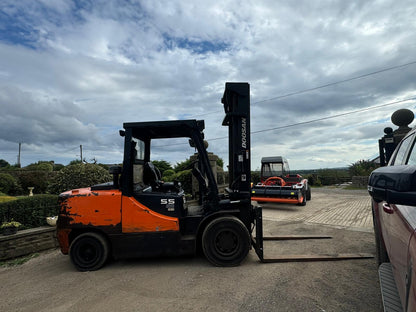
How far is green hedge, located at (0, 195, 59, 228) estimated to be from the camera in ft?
17.8

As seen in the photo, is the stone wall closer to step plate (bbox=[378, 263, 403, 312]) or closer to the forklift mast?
the forklift mast

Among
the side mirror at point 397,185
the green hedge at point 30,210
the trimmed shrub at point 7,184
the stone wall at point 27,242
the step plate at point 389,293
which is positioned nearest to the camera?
the side mirror at point 397,185

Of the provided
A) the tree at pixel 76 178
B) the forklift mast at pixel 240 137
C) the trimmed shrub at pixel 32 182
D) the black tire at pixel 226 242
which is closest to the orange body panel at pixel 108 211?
the black tire at pixel 226 242

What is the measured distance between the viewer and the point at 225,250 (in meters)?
4.32

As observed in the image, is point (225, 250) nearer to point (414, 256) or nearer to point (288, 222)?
point (414, 256)

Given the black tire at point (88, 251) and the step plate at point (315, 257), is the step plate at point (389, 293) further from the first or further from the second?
the black tire at point (88, 251)

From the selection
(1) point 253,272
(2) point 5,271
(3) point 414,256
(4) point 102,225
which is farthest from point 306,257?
(2) point 5,271

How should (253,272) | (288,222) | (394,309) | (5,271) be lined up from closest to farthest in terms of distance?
(394,309) → (253,272) → (5,271) → (288,222)

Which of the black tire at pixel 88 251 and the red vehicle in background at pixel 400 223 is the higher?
the red vehicle in background at pixel 400 223

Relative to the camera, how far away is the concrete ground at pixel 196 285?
310 cm

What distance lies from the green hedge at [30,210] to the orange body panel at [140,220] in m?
3.08

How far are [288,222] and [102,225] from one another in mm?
5665

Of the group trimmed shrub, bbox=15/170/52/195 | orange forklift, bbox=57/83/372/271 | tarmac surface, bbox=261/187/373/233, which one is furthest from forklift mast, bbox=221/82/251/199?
trimmed shrub, bbox=15/170/52/195

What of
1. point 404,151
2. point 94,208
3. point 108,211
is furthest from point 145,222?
point 404,151
